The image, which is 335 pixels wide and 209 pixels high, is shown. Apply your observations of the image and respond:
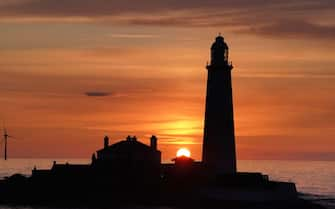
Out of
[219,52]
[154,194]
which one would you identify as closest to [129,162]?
[154,194]

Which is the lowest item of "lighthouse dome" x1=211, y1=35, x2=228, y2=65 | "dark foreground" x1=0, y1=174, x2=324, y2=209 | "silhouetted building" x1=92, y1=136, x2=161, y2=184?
"dark foreground" x1=0, y1=174, x2=324, y2=209

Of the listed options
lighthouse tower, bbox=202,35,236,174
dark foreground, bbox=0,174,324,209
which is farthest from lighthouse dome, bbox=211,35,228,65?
dark foreground, bbox=0,174,324,209

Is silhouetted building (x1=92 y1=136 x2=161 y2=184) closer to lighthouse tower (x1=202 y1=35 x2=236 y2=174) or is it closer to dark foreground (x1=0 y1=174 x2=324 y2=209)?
dark foreground (x1=0 y1=174 x2=324 y2=209)

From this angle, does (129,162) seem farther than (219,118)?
Yes

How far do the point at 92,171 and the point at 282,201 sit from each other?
713 inches

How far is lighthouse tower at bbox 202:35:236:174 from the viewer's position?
81.4m

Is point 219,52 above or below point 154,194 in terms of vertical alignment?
above

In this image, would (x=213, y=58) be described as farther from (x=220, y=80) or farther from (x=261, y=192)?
(x=261, y=192)

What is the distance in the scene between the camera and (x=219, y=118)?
267 feet

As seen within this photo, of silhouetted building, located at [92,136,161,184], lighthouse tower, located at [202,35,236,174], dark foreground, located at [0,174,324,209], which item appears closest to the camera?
dark foreground, located at [0,174,324,209]

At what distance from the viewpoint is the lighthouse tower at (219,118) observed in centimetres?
8144

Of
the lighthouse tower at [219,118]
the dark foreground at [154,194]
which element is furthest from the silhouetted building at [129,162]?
the lighthouse tower at [219,118]

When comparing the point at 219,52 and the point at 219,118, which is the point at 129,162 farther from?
the point at 219,52

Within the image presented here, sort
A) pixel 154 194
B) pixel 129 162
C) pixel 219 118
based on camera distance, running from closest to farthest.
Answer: pixel 219 118, pixel 154 194, pixel 129 162
